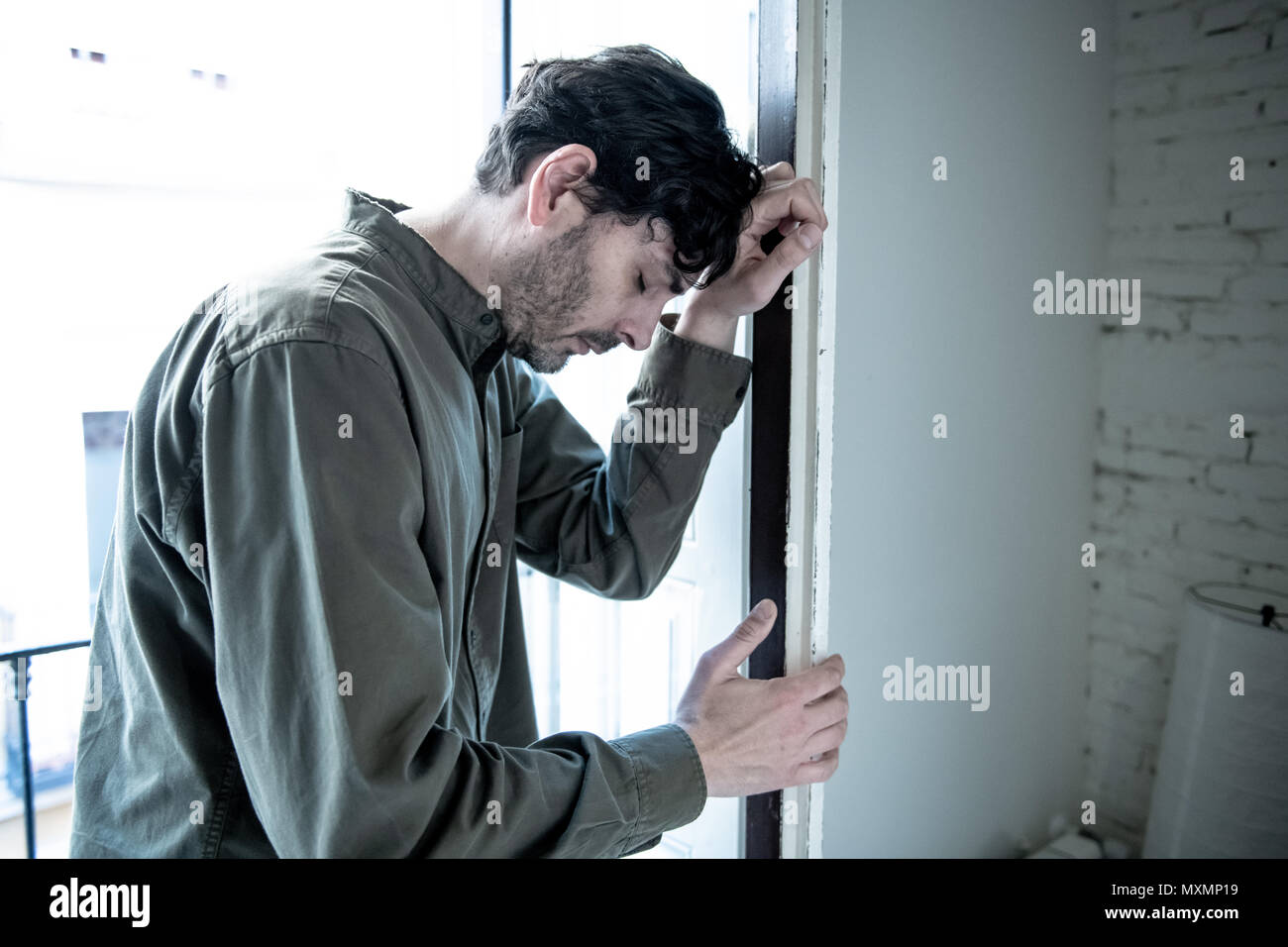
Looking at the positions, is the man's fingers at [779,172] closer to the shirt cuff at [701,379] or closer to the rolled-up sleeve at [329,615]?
the shirt cuff at [701,379]

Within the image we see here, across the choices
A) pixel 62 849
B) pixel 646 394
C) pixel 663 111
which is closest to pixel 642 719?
pixel 646 394

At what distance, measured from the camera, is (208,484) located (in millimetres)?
684

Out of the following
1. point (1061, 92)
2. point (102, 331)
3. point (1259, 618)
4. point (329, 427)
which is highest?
point (1061, 92)

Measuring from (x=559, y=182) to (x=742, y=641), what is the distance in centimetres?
51

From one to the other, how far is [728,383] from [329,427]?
54 centimetres

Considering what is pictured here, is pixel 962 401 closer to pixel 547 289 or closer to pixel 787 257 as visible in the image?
pixel 787 257

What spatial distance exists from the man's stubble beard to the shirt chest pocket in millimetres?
184

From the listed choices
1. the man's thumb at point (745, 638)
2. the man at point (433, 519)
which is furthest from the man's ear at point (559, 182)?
the man's thumb at point (745, 638)

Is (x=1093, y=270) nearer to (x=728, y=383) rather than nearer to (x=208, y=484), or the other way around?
(x=728, y=383)

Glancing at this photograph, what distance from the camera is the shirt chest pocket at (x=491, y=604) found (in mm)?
1012

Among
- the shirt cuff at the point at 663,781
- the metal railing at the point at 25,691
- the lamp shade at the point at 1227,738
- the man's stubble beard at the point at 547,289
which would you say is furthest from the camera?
the lamp shade at the point at 1227,738

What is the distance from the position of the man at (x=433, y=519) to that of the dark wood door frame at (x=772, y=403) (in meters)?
0.04

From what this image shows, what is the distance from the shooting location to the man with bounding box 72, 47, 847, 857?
681 millimetres

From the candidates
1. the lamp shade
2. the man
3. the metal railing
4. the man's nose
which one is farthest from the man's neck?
the lamp shade
